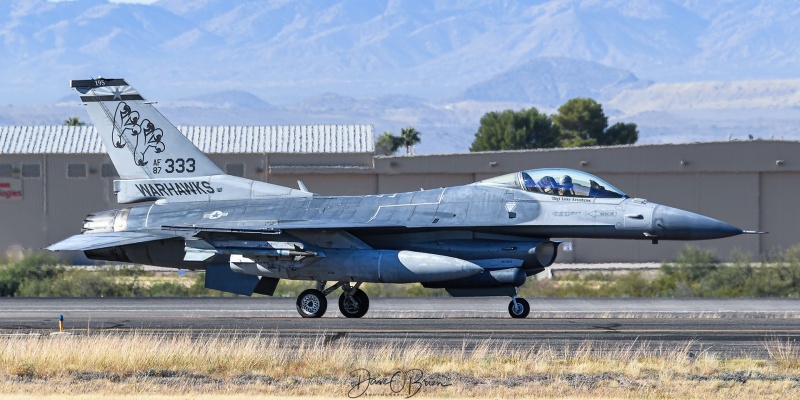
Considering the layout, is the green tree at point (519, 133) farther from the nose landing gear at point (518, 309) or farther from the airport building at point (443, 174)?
the nose landing gear at point (518, 309)

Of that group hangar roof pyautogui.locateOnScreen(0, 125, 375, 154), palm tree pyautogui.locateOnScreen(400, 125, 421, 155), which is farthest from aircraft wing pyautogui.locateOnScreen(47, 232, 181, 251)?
palm tree pyautogui.locateOnScreen(400, 125, 421, 155)

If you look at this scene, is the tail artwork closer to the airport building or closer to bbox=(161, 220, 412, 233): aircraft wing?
bbox=(161, 220, 412, 233): aircraft wing

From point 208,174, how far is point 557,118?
3203 inches

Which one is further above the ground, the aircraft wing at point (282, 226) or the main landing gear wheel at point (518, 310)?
the aircraft wing at point (282, 226)

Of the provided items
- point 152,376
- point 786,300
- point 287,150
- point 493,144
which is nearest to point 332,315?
point 152,376

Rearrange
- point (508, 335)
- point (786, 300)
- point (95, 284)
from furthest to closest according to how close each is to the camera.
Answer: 1. point (95, 284)
2. point (786, 300)
3. point (508, 335)

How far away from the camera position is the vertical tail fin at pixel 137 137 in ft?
74.4

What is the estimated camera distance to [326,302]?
21188 millimetres

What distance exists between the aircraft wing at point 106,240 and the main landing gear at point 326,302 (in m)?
2.60

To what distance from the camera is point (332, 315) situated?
2275cm

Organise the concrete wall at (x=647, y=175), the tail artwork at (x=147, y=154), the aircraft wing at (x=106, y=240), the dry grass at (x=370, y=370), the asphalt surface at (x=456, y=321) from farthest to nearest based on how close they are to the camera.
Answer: the concrete wall at (x=647, y=175) → the tail artwork at (x=147, y=154) → the aircraft wing at (x=106, y=240) → the asphalt surface at (x=456, y=321) → the dry grass at (x=370, y=370)

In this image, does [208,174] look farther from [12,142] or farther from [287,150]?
[12,142]

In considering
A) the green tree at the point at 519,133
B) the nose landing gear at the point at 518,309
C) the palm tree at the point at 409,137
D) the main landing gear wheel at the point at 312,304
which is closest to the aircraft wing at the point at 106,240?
the main landing gear wheel at the point at 312,304

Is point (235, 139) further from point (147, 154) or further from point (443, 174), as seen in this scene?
point (147, 154)
